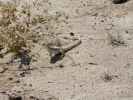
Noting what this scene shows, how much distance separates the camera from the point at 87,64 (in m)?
4.21

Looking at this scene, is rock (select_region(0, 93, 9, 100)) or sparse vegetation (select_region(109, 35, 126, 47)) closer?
rock (select_region(0, 93, 9, 100))

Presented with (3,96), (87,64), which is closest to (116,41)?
(87,64)

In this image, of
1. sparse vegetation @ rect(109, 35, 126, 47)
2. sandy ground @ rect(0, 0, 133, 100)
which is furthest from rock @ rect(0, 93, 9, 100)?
sparse vegetation @ rect(109, 35, 126, 47)

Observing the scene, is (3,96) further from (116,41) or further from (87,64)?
(116,41)

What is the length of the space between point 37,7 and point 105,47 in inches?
52.2

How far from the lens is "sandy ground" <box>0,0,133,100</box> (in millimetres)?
3816

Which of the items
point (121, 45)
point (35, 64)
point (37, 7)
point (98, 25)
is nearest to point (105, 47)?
point (121, 45)

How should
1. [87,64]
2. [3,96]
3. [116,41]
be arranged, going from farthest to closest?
1. [116,41]
2. [87,64]
3. [3,96]

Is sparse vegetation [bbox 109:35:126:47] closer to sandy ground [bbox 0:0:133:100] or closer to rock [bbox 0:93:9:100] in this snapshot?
sandy ground [bbox 0:0:133:100]

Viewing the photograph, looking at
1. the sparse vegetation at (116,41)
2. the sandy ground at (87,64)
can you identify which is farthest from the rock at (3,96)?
the sparse vegetation at (116,41)

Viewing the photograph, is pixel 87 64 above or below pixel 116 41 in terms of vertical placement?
below

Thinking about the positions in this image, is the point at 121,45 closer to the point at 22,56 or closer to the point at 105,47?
the point at 105,47

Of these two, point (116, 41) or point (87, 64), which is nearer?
point (87, 64)

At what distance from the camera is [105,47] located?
175 inches
